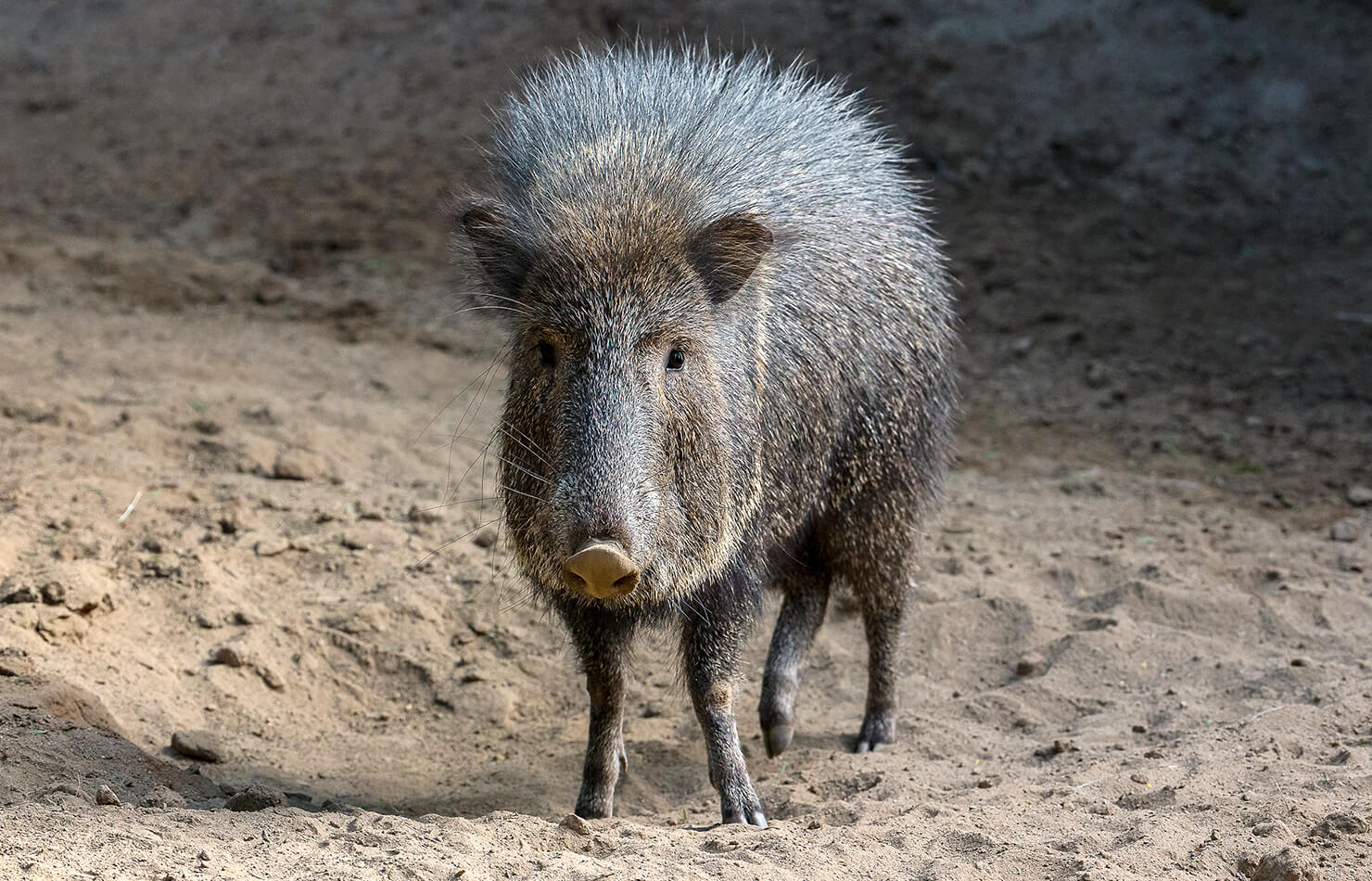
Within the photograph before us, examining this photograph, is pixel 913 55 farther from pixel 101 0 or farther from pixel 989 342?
pixel 101 0

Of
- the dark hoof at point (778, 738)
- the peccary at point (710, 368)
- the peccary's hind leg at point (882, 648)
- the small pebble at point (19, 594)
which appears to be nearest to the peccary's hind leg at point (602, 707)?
the peccary at point (710, 368)

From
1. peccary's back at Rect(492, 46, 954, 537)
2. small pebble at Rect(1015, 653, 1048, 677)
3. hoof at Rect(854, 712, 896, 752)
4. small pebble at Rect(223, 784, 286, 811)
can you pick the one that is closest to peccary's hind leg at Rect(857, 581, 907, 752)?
hoof at Rect(854, 712, 896, 752)

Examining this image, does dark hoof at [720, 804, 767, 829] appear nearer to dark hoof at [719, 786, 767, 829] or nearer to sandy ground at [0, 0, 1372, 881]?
dark hoof at [719, 786, 767, 829]

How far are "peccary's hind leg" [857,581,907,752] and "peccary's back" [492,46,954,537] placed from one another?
10.6 inches

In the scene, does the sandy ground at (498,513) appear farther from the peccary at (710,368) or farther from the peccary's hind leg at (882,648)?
the peccary at (710,368)

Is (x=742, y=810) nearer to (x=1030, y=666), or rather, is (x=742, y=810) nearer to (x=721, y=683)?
(x=721, y=683)

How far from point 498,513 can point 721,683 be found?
1.51 metres

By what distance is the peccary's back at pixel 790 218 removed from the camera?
3.48m

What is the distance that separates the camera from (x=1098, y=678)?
4398 millimetres

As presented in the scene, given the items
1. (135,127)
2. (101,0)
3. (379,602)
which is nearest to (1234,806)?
(379,602)

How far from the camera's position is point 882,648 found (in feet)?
14.5

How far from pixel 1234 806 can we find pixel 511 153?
249cm

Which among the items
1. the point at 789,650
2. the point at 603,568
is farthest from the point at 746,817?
the point at 603,568

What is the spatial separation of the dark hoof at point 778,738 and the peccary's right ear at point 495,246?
5.24 feet
